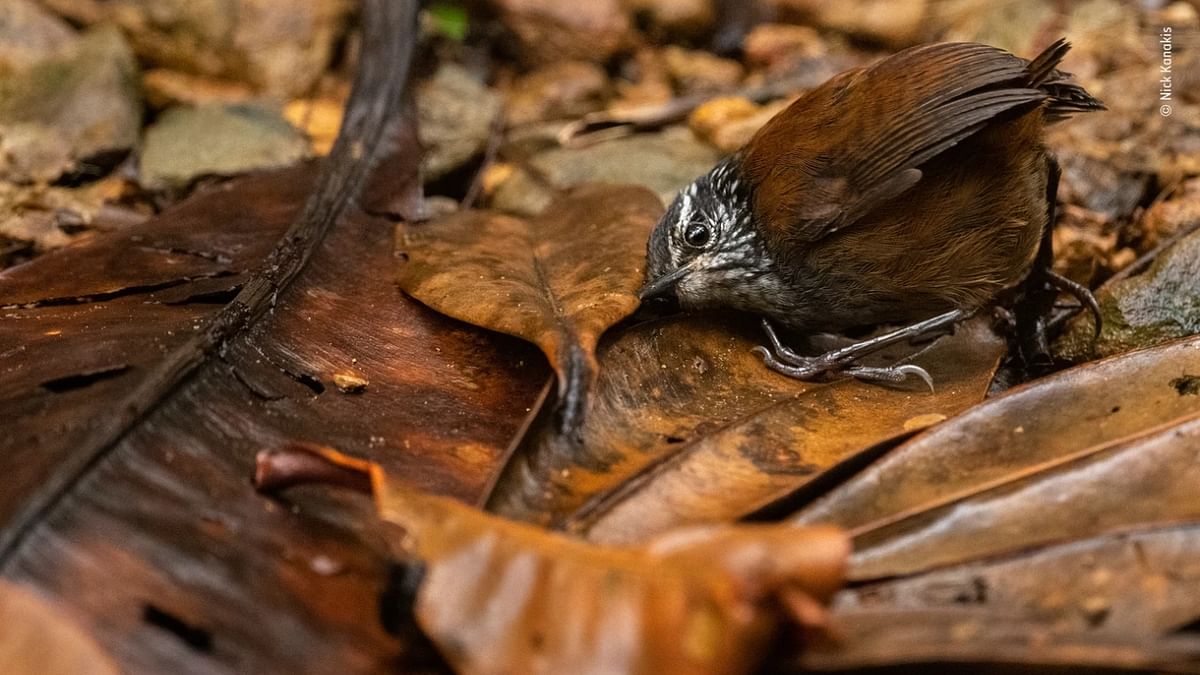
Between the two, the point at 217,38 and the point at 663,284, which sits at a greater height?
the point at 217,38

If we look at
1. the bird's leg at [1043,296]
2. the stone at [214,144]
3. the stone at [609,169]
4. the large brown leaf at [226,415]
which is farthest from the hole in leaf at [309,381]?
the bird's leg at [1043,296]

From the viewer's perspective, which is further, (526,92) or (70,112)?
(526,92)

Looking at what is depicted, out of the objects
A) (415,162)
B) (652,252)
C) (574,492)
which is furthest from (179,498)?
(415,162)

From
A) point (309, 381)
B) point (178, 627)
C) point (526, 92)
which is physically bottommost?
point (178, 627)

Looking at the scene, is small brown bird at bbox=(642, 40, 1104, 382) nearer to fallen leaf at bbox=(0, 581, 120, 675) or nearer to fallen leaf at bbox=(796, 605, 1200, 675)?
fallen leaf at bbox=(796, 605, 1200, 675)

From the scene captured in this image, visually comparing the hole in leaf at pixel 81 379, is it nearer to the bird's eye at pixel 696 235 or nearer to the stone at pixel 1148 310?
the bird's eye at pixel 696 235

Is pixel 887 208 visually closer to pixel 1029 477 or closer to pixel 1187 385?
pixel 1187 385

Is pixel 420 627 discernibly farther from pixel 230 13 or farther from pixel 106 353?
pixel 230 13

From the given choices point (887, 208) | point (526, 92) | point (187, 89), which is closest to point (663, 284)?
point (887, 208)
